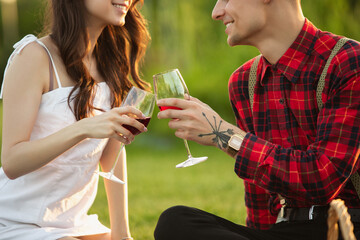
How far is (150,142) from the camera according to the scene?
13414mm

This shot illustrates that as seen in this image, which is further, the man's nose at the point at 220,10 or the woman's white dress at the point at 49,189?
the man's nose at the point at 220,10

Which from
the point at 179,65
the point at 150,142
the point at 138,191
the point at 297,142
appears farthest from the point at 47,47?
the point at 179,65

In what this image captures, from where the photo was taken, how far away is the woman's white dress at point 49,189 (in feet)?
9.62

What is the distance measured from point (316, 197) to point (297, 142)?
0.40 meters

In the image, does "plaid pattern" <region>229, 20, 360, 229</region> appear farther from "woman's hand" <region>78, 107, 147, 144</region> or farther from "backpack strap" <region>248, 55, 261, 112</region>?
"woman's hand" <region>78, 107, 147, 144</region>

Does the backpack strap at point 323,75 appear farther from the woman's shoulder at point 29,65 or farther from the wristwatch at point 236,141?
the woman's shoulder at point 29,65

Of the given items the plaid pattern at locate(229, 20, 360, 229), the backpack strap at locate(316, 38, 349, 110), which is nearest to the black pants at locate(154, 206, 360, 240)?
the plaid pattern at locate(229, 20, 360, 229)

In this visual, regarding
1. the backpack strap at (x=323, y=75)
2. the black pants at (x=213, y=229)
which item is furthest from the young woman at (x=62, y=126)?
the backpack strap at (x=323, y=75)

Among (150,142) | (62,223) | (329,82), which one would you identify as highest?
(329,82)

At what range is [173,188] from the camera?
25.6 feet

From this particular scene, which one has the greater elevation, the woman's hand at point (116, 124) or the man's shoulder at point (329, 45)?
the man's shoulder at point (329, 45)

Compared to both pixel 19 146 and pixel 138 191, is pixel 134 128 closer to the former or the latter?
pixel 19 146

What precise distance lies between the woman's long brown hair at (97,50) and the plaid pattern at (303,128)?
0.75 meters

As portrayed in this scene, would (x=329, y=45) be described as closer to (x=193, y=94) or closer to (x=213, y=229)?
(x=213, y=229)
